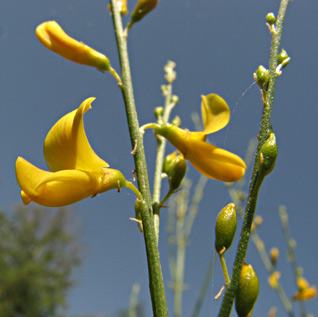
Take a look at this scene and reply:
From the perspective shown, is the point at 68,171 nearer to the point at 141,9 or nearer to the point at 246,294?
the point at 246,294

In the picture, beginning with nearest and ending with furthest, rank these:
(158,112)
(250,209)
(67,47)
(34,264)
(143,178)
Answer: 1. (250,209)
2. (143,178)
3. (67,47)
4. (158,112)
5. (34,264)

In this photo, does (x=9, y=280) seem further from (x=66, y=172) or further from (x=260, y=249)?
(x=66, y=172)

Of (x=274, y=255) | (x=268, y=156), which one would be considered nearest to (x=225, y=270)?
(x=268, y=156)

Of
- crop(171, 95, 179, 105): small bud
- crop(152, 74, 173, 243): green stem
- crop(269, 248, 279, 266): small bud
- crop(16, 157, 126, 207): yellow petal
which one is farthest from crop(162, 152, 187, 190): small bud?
crop(269, 248, 279, 266): small bud

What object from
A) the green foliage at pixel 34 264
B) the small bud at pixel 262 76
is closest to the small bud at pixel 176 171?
the small bud at pixel 262 76

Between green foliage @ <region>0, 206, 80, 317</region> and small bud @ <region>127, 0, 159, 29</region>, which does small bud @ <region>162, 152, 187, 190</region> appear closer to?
small bud @ <region>127, 0, 159, 29</region>

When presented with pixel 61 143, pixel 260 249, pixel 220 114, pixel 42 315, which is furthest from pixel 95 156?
pixel 42 315
